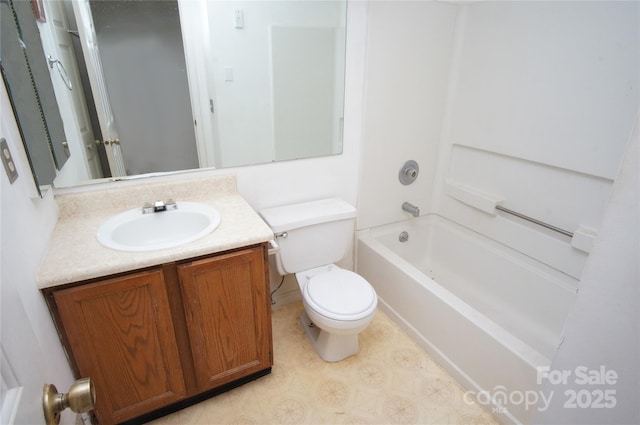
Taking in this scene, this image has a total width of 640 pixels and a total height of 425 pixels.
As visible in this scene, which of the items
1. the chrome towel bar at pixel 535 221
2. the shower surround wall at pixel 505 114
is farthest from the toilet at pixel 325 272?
the chrome towel bar at pixel 535 221

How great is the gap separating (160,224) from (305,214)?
2.27 feet

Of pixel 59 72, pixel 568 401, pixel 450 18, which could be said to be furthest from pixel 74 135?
pixel 450 18

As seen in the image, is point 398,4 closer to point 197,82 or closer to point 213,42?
point 213,42

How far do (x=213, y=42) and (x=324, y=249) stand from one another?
115cm

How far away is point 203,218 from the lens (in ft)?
4.98

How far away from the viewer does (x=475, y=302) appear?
86.4 inches

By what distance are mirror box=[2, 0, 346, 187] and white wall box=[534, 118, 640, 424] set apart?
149 centimetres

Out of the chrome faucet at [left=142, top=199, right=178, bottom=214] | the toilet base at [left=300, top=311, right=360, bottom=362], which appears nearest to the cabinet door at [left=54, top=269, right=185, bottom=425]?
the chrome faucet at [left=142, top=199, right=178, bottom=214]

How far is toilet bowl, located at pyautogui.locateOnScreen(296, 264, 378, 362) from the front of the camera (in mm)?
1562

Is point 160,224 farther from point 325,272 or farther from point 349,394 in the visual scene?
point 349,394

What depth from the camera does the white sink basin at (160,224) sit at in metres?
1.41

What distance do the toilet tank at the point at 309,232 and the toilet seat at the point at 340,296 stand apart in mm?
111

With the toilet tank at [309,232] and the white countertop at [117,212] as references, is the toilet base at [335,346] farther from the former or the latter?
the white countertop at [117,212]

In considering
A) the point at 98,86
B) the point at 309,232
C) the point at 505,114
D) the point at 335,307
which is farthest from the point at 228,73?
the point at 505,114
